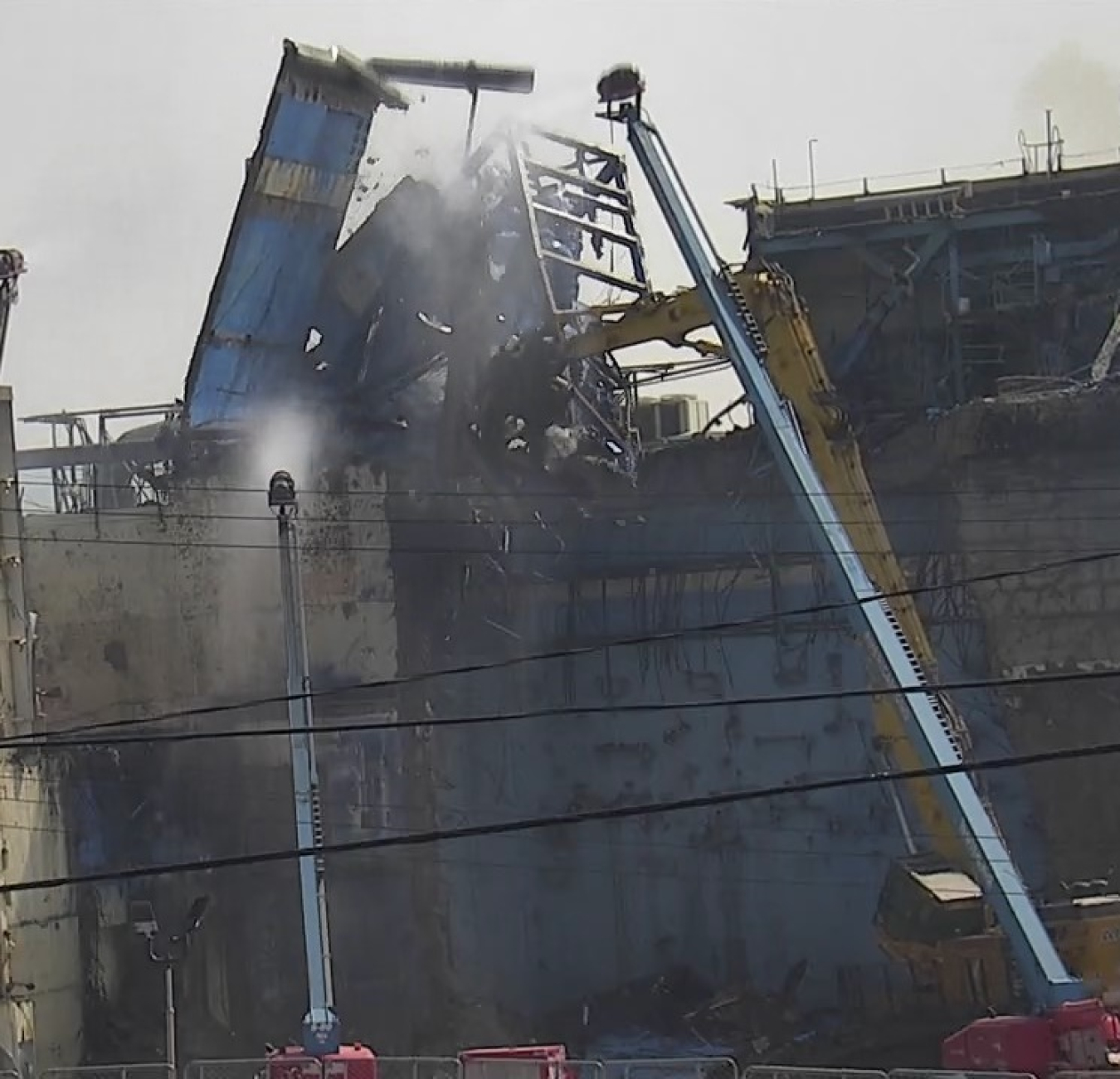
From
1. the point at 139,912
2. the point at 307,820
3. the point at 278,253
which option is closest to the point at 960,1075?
the point at 307,820

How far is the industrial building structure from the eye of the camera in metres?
27.9

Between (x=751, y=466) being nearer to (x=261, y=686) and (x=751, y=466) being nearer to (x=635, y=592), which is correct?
(x=635, y=592)

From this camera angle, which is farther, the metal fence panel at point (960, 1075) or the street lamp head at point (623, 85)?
the street lamp head at point (623, 85)

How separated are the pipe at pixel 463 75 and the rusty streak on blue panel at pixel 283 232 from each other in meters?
0.50

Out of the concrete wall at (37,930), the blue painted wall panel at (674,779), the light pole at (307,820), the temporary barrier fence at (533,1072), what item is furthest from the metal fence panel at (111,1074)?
the blue painted wall panel at (674,779)

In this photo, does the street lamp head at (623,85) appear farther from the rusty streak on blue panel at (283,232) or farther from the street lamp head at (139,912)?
the street lamp head at (139,912)

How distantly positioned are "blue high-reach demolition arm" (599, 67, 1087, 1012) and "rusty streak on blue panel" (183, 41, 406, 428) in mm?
7415

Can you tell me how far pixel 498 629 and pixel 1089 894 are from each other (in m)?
10.4

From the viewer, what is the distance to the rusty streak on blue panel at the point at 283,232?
28098mm

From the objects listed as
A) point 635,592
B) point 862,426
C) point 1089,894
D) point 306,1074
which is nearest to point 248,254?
point 635,592

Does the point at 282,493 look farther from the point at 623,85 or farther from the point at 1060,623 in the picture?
the point at 1060,623

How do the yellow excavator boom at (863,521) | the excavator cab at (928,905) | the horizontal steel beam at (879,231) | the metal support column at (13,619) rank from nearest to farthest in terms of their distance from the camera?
the yellow excavator boom at (863,521)
the excavator cab at (928,905)
the metal support column at (13,619)
the horizontal steel beam at (879,231)

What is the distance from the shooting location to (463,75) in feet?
96.8

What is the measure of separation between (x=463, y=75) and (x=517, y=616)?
8967 millimetres
